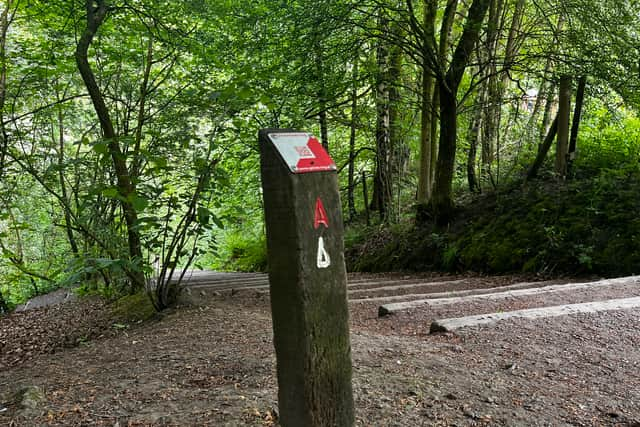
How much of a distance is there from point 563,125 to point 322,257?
7.54 metres

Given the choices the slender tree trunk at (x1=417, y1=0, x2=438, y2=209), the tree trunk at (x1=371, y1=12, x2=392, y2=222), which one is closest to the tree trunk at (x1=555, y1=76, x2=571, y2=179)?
the slender tree trunk at (x1=417, y1=0, x2=438, y2=209)

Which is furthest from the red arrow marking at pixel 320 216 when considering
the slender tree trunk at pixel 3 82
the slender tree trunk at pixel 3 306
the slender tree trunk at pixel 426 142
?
the slender tree trunk at pixel 3 306

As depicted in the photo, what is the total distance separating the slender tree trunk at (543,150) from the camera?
8172 millimetres

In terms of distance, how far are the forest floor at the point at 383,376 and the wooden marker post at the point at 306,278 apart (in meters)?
0.57

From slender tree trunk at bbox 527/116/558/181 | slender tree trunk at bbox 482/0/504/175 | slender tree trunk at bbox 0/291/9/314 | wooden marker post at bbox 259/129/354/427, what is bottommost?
slender tree trunk at bbox 0/291/9/314

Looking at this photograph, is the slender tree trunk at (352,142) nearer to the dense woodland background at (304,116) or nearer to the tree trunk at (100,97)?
the dense woodland background at (304,116)

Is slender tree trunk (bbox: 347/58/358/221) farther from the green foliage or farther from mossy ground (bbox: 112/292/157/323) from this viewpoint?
mossy ground (bbox: 112/292/157/323)

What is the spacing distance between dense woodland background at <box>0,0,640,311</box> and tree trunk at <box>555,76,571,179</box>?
2cm

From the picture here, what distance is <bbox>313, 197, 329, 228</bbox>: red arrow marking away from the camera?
65.6 inches

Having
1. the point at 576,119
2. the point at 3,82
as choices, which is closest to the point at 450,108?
the point at 576,119

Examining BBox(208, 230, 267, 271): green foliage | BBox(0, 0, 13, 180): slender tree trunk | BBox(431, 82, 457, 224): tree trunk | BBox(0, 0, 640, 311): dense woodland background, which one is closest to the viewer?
BBox(0, 0, 640, 311): dense woodland background

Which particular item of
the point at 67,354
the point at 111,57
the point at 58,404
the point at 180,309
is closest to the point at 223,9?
the point at 111,57

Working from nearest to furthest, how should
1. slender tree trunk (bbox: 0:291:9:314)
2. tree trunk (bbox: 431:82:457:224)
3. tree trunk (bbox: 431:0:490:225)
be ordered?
tree trunk (bbox: 431:0:490:225) → tree trunk (bbox: 431:82:457:224) → slender tree trunk (bbox: 0:291:9:314)

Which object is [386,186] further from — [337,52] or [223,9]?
[223,9]
